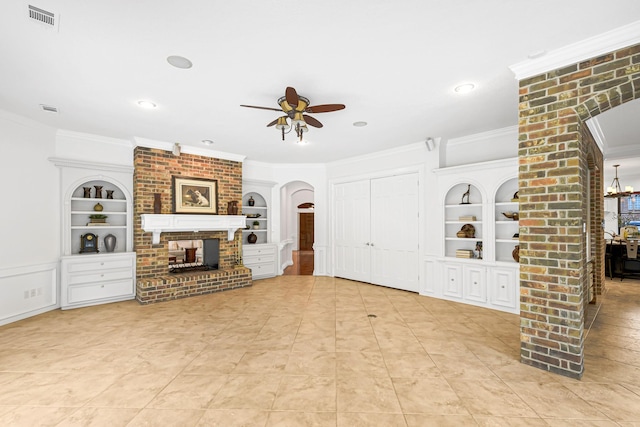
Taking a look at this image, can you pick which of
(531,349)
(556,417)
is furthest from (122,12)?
(531,349)

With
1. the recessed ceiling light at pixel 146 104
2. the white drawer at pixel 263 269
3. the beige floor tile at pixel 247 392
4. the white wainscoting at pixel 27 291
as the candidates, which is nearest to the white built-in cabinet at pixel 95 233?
the white wainscoting at pixel 27 291

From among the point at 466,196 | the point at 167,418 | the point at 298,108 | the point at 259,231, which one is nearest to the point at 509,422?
the point at 167,418

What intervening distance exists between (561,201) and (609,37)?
51.0 inches

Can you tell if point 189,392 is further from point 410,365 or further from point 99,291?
point 99,291

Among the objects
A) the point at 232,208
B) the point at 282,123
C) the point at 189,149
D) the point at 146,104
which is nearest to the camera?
the point at 282,123

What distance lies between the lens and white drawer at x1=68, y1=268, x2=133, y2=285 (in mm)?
4676

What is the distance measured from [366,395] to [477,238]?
3.51 meters

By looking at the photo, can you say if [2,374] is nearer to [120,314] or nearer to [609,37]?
[120,314]

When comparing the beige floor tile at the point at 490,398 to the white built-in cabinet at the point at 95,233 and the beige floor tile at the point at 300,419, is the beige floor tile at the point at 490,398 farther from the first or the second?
the white built-in cabinet at the point at 95,233

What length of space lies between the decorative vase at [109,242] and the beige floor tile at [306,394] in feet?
14.0

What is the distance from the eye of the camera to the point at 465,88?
10.7ft

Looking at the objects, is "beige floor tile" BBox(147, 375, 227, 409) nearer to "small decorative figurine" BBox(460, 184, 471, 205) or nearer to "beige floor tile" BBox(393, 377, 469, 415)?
"beige floor tile" BBox(393, 377, 469, 415)

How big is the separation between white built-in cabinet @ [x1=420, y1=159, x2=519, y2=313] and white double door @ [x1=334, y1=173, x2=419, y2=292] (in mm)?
463

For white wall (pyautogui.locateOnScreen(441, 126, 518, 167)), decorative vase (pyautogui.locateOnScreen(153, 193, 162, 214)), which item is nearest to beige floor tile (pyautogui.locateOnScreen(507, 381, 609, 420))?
white wall (pyautogui.locateOnScreen(441, 126, 518, 167))
